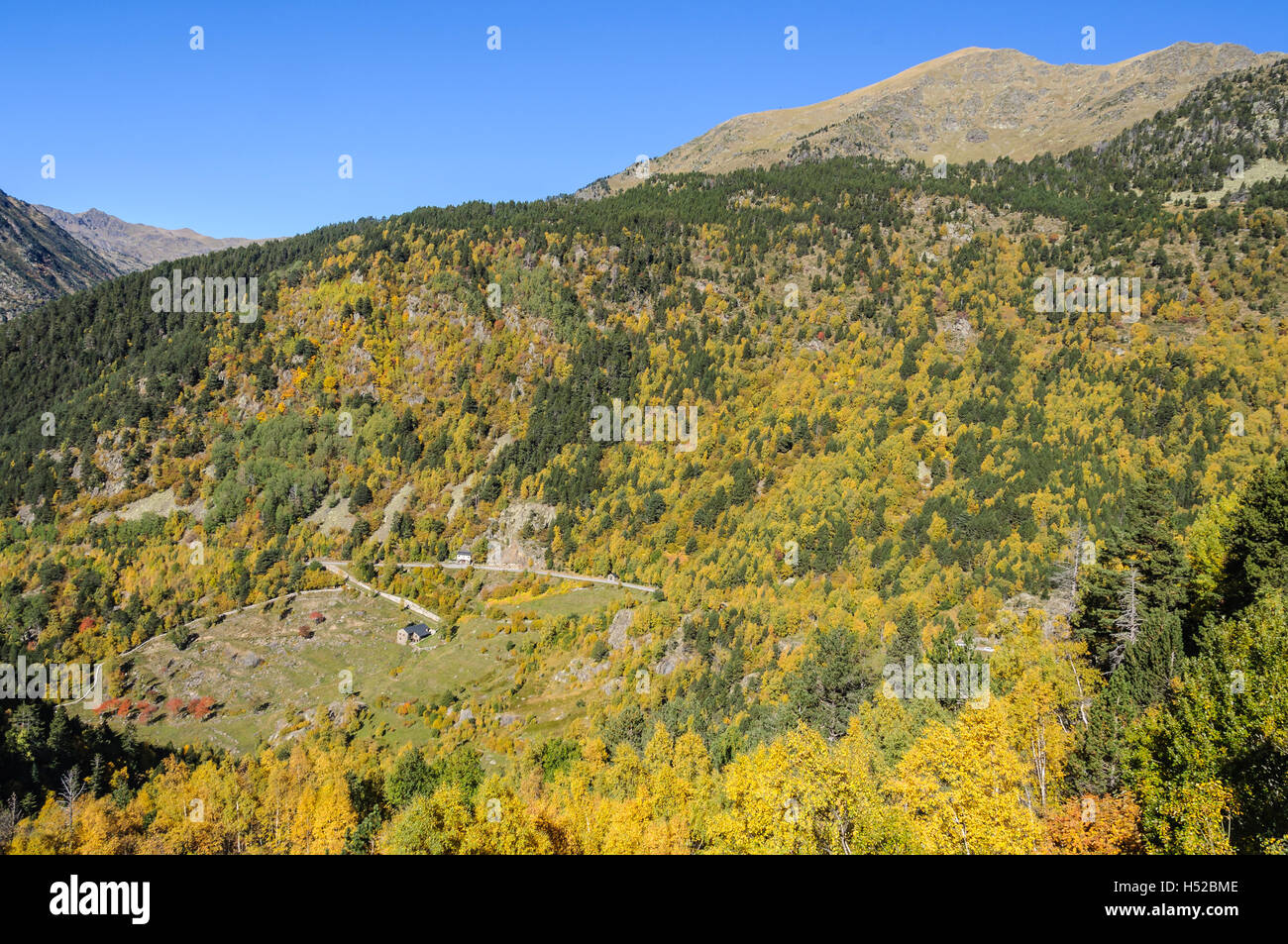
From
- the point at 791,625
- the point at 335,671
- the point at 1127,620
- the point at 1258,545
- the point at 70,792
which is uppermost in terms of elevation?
the point at 1258,545

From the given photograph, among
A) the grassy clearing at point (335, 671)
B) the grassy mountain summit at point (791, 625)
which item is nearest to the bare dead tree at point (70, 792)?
the grassy mountain summit at point (791, 625)

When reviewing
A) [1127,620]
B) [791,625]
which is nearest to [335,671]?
[791,625]

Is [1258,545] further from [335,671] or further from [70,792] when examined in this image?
[335,671]

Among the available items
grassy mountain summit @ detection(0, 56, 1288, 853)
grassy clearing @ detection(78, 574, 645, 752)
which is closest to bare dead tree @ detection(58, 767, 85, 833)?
grassy mountain summit @ detection(0, 56, 1288, 853)

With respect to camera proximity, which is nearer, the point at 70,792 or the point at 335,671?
the point at 70,792

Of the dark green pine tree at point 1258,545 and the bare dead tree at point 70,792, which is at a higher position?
the dark green pine tree at point 1258,545

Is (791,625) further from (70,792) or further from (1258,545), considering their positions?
(70,792)

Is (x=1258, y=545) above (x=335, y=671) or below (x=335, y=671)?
above

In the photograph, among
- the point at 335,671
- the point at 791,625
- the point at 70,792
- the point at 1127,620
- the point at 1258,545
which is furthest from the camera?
the point at 335,671

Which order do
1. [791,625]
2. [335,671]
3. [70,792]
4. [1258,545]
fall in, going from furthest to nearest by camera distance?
[335,671] → [791,625] → [70,792] → [1258,545]

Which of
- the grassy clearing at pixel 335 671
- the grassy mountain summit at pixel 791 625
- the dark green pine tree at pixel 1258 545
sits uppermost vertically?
the dark green pine tree at pixel 1258 545

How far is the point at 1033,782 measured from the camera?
1897 inches

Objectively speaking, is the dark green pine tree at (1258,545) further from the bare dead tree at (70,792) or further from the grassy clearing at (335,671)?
the bare dead tree at (70,792)
